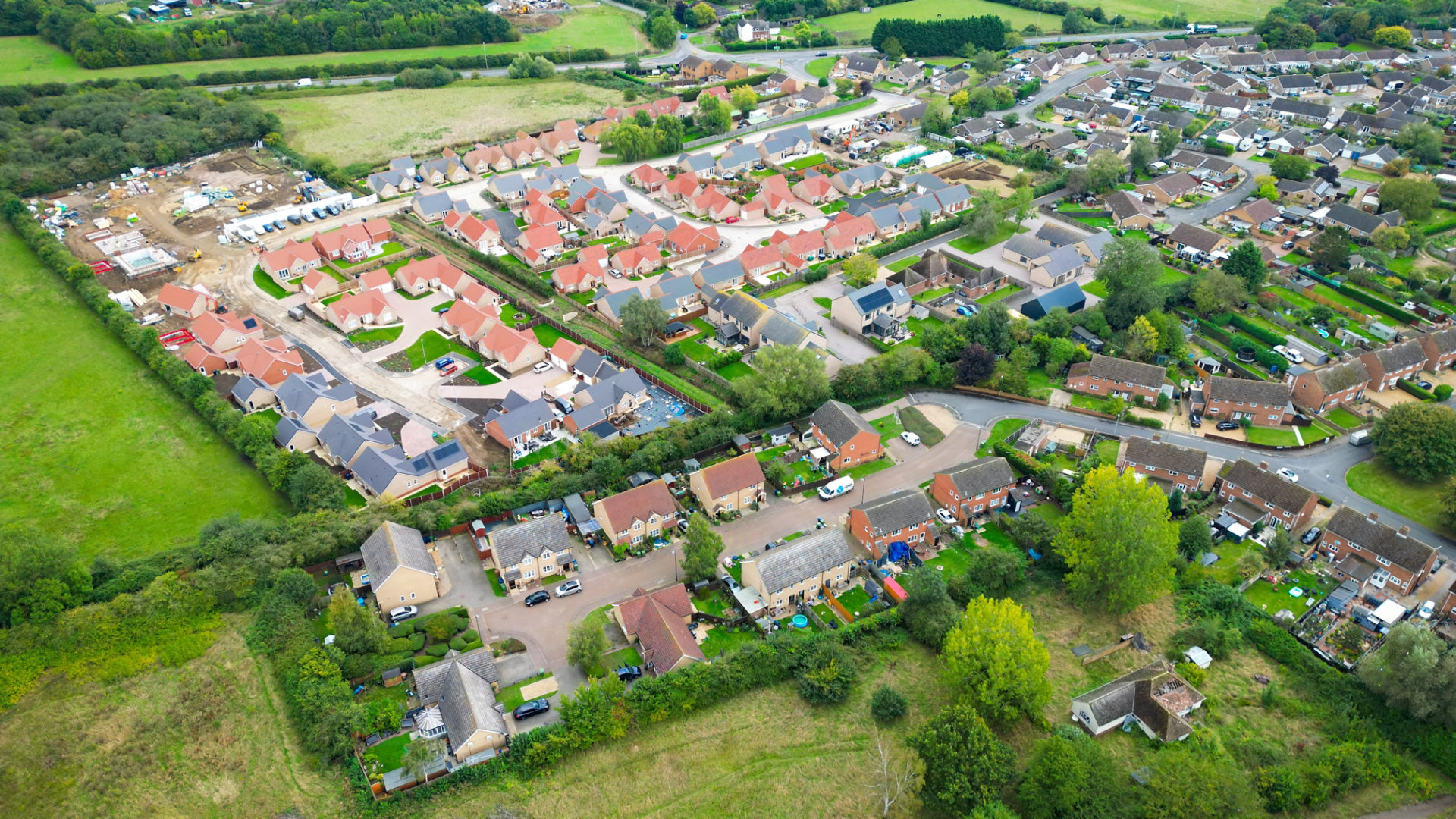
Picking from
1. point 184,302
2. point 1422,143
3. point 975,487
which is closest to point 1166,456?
point 975,487

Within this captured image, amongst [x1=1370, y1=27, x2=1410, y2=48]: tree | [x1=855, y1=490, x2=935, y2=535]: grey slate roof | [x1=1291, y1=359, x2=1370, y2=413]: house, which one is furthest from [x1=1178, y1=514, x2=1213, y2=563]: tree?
[x1=1370, y1=27, x2=1410, y2=48]: tree

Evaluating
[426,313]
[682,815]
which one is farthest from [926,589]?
[426,313]

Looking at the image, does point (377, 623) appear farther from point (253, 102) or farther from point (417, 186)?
point (253, 102)

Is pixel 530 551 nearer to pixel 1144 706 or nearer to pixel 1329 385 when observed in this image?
pixel 1144 706

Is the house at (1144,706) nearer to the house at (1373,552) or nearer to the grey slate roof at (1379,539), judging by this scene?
the house at (1373,552)

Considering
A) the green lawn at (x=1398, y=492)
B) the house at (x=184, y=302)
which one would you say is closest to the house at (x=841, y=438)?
the green lawn at (x=1398, y=492)

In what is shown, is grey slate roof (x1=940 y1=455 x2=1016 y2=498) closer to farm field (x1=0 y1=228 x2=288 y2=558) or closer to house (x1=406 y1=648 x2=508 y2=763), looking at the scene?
house (x1=406 y1=648 x2=508 y2=763)
